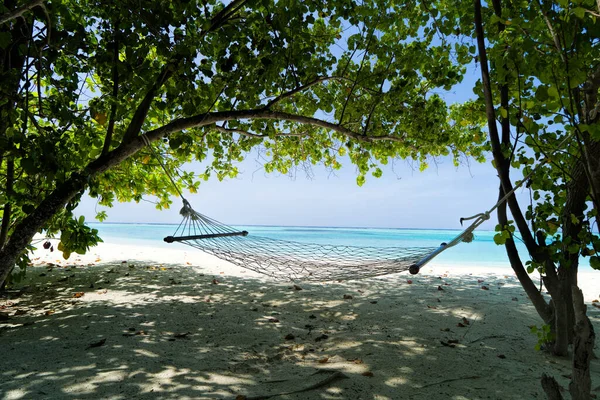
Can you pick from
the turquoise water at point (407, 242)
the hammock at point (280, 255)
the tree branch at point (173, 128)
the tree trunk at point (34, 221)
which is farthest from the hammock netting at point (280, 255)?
the turquoise water at point (407, 242)

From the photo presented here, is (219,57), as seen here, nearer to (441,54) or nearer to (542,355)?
(441,54)

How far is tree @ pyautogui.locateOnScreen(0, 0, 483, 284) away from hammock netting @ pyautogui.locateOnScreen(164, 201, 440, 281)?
0.60 metres

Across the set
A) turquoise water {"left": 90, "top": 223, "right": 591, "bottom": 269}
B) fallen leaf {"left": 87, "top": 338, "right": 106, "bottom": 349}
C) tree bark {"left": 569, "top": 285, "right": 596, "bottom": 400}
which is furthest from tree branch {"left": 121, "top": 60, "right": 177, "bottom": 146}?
turquoise water {"left": 90, "top": 223, "right": 591, "bottom": 269}

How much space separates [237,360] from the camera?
1925mm

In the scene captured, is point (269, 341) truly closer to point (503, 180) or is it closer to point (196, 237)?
point (196, 237)

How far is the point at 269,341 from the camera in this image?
2246 mm

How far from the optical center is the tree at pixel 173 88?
79.9 inches

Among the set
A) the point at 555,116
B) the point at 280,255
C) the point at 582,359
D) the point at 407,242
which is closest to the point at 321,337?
the point at 280,255

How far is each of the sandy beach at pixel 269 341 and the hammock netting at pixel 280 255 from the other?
0.44 metres

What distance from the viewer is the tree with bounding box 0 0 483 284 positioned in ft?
6.66

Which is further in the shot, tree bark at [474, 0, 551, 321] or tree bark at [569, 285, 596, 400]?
tree bark at [474, 0, 551, 321]

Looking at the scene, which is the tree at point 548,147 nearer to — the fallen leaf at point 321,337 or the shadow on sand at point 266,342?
the shadow on sand at point 266,342

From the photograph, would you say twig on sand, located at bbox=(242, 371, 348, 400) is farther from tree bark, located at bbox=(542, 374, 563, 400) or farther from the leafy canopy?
the leafy canopy

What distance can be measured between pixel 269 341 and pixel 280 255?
2.13 ft
